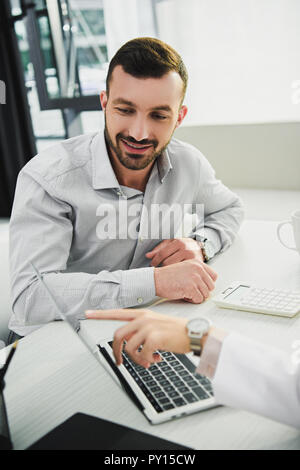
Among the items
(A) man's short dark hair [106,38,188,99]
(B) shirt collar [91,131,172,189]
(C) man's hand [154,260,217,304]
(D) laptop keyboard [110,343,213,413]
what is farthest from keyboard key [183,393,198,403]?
(A) man's short dark hair [106,38,188,99]

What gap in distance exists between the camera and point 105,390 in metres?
0.72

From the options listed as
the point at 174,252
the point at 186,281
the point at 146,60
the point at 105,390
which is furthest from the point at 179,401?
the point at 146,60

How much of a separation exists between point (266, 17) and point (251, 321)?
87.5 inches

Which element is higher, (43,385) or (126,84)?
(126,84)

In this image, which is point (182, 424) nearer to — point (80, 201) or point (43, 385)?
point (43, 385)

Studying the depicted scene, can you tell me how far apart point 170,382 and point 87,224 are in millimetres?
624

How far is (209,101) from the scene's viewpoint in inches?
112

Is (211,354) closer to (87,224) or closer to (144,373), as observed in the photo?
(144,373)

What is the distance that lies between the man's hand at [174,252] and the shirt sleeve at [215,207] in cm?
11

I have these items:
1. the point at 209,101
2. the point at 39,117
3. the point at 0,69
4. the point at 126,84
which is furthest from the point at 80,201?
the point at 39,117

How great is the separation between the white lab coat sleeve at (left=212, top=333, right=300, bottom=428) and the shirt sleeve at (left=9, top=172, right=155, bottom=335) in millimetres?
398

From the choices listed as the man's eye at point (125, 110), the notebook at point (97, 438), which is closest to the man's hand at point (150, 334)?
the notebook at point (97, 438)

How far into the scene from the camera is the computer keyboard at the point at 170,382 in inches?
26.3

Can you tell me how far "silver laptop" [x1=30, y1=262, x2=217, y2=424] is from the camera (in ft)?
2.14
